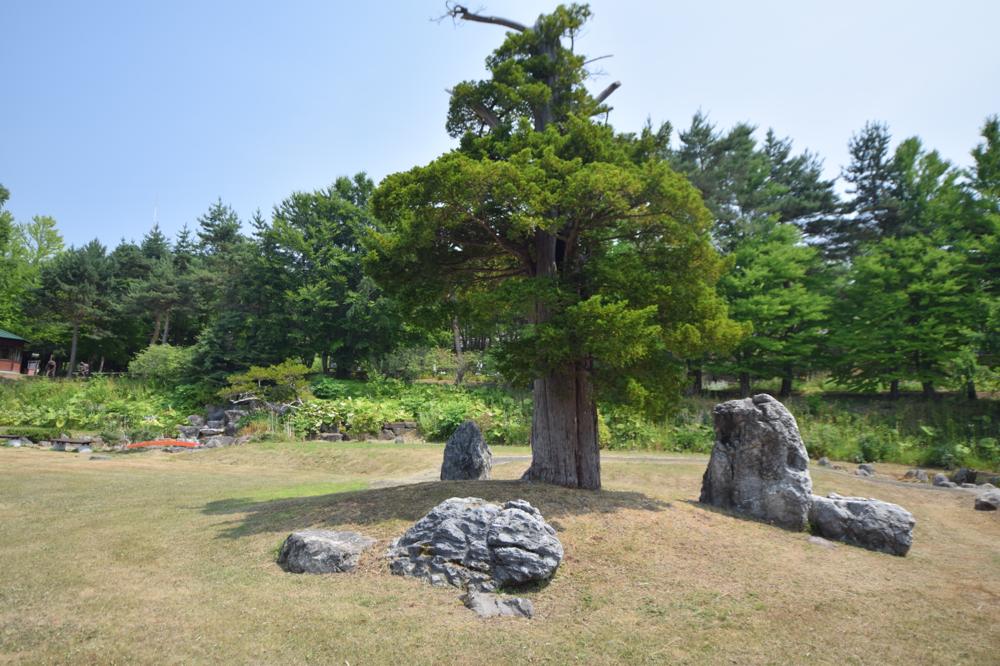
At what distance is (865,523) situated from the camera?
24.2 feet

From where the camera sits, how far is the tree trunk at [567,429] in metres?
8.31

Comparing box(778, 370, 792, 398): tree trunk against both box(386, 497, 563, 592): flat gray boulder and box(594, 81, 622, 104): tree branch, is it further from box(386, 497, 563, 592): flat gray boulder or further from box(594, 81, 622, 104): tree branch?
box(386, 497, 563, 592): flat gray boulder

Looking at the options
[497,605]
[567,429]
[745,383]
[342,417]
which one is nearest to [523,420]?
[342,417]

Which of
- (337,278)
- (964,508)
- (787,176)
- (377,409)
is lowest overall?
(964,508)

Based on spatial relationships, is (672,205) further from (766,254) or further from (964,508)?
(766,254)

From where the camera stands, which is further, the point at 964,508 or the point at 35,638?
the point at 964,508

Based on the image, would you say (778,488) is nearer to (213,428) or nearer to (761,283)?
(761,283)

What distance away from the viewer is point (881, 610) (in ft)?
16.5

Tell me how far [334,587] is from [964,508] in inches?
462

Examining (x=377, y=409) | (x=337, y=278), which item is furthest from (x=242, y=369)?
(x=377, y=409)

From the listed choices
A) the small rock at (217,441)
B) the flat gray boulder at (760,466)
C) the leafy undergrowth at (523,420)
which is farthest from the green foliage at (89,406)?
the flat gray boulder at (760,466)

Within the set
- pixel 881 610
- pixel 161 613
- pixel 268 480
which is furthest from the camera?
pixel 268 480

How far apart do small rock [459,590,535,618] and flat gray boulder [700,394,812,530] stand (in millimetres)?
4914

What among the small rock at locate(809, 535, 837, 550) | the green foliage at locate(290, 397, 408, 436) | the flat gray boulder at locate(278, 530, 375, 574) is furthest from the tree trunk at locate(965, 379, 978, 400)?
the flat gray boulder at locate(278, 530, 375, 574)
